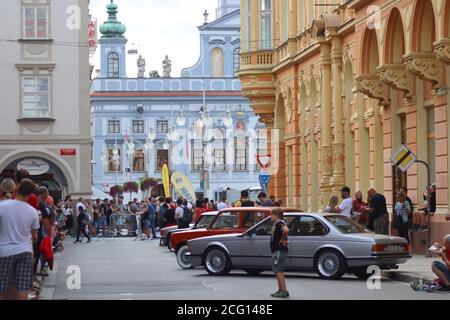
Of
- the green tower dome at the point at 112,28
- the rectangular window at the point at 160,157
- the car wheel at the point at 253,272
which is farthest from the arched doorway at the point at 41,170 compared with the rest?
the green tower dome at the point at 112,28

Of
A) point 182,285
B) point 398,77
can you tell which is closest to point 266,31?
point 398,77

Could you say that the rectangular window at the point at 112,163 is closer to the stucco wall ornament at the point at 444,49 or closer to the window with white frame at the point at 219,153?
the window with white frame at the point at 219,153

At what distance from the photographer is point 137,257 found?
38500mm

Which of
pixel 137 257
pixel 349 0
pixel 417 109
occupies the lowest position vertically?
pixel 137 257

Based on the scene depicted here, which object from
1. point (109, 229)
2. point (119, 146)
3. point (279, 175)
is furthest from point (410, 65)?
point (119, 146)

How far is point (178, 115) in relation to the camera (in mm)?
117812

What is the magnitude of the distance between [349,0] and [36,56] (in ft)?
69.5

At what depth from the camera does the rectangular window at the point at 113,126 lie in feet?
392

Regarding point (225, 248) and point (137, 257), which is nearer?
point (225, 248)

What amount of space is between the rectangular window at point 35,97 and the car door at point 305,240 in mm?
31910

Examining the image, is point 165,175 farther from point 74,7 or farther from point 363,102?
point 363,102

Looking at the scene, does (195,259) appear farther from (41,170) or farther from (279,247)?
(41,170)

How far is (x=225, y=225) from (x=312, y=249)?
15.5 feet

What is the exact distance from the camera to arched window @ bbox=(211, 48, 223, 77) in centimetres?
11951
